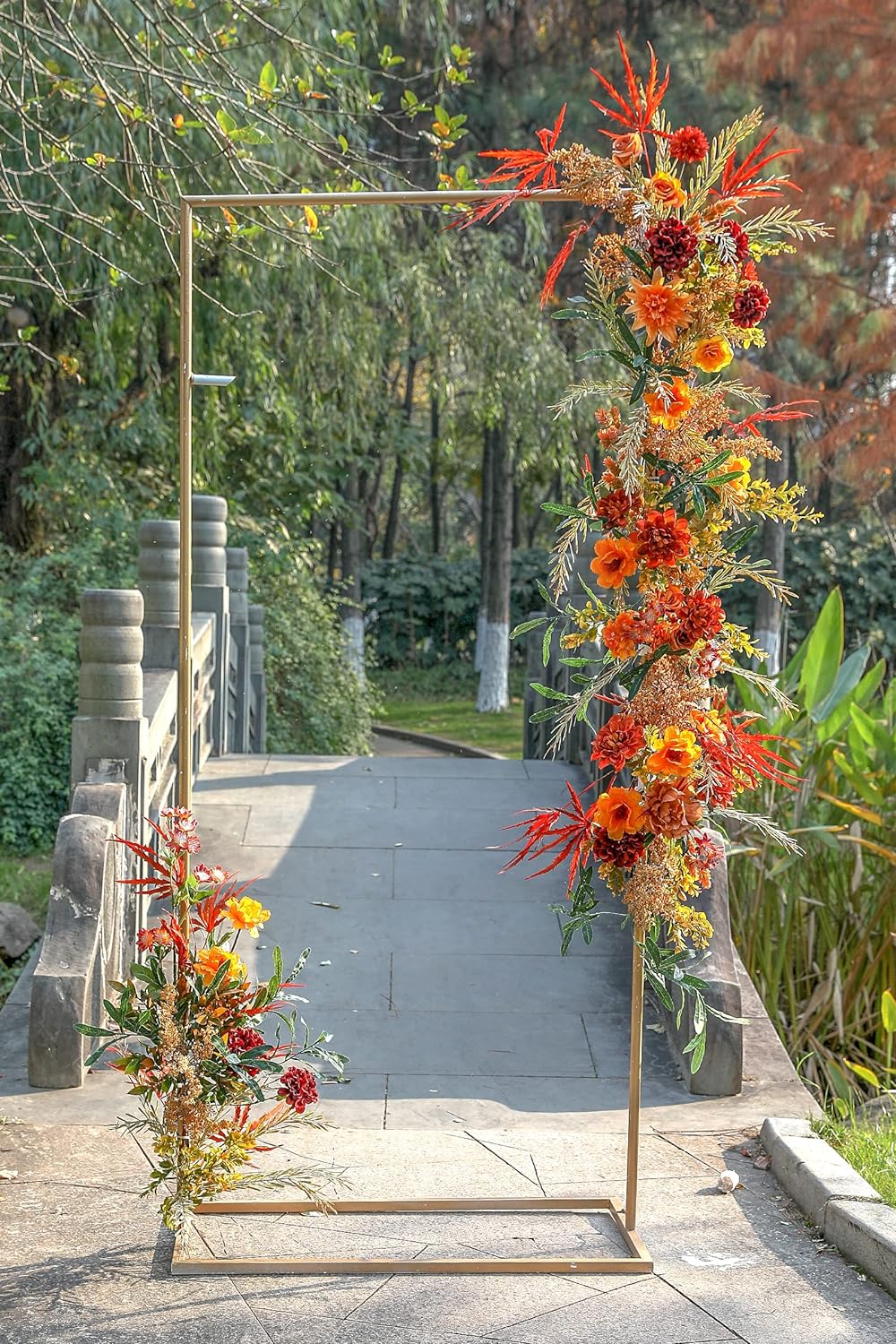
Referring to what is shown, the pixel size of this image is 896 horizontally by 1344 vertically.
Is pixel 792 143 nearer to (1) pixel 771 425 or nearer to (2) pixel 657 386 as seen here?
(1) pixel 771 425

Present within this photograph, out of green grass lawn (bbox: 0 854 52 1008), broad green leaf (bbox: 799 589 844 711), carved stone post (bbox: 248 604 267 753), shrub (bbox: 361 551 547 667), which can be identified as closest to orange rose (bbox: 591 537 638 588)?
broad green leaf (bbox: 799 589 844 711)

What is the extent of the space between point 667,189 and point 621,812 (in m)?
1.52

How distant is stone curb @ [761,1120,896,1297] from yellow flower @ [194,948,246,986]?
1.68 m

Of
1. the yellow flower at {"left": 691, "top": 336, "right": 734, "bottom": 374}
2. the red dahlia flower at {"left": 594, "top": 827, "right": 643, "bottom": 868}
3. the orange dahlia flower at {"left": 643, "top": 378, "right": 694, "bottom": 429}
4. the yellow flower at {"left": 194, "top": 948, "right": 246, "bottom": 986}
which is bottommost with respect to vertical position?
the yellow flower at {"left": 194, "top": 948, "right": 246, "bottom": 986}

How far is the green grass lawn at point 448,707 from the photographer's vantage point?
56.0 feet

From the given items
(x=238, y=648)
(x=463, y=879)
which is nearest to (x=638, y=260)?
(x=463, y=879)

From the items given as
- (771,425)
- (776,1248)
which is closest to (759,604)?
(771,425)

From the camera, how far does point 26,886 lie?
8.22 meters

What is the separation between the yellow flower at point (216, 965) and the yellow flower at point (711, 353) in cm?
188

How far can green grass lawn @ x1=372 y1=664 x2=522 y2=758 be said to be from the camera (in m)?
17.1

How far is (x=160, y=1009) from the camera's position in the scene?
3631 millimetres

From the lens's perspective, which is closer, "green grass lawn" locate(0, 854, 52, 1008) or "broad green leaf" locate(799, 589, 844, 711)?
"broad green leaf" locate(799, 589, 844, 711)

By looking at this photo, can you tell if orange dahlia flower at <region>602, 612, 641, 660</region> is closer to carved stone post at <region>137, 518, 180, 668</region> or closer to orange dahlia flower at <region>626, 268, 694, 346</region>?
orange dahlia flower at <region>626, 268, 694, 346</region>

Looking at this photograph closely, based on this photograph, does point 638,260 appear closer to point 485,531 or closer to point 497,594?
point 497,594
